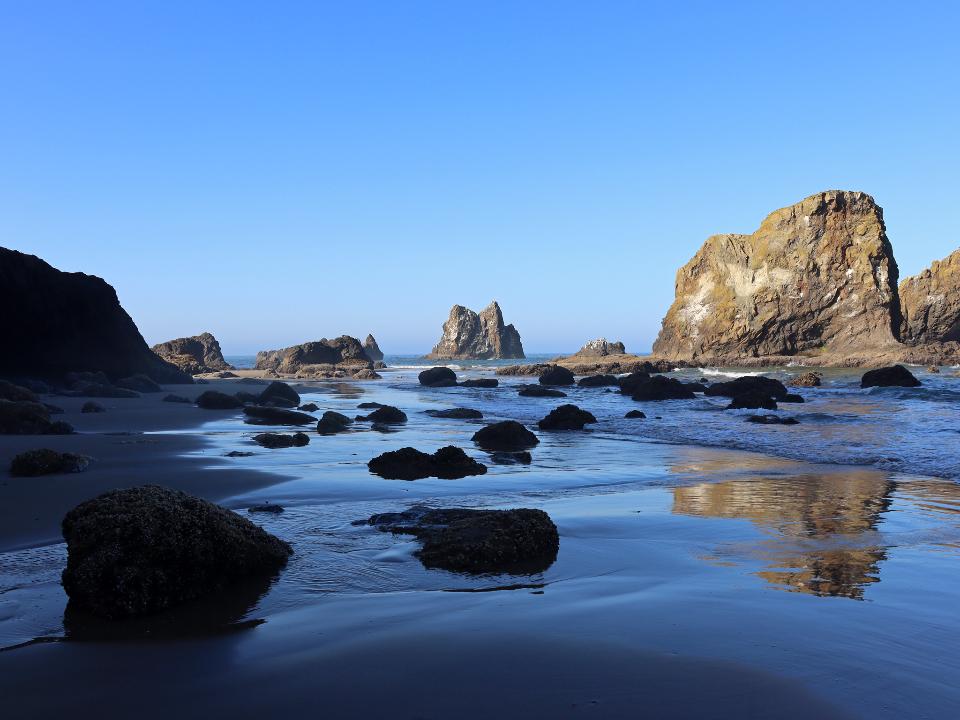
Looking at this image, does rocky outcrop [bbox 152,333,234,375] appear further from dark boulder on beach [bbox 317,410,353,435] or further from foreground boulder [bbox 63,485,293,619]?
foreground boulder [bbox 63,485,293,619]

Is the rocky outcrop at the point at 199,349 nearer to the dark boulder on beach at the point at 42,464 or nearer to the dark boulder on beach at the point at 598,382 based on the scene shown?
the dark boulder on beach at the point at 598,382

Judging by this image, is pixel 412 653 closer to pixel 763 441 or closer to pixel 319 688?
pixel 319 688

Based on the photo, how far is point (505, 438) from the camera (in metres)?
13.1

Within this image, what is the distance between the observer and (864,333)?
6512cm

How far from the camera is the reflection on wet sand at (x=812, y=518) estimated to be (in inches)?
185

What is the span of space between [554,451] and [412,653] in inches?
370

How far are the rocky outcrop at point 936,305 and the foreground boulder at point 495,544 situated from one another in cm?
9443

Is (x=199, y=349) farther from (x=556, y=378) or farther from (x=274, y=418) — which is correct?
(x=274, y=418)

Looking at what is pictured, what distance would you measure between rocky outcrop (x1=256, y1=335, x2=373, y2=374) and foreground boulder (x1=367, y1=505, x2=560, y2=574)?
5400 centimetres

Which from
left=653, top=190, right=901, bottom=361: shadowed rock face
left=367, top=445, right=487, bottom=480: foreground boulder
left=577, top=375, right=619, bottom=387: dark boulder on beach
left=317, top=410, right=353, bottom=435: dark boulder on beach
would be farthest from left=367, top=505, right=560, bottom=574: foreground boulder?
left=653, top=190, right=901, bottom=361: shadowed rock face

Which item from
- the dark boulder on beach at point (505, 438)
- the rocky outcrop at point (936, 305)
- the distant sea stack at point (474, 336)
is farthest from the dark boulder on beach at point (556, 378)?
the distant sea stack at point (474, 336)

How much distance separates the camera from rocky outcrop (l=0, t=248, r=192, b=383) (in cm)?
2600

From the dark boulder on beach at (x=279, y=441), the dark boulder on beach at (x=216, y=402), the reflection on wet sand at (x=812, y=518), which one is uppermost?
the dark boulder on beach at (x=216, y=402)

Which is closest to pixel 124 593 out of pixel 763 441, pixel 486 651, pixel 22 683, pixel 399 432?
pixel 22 683
